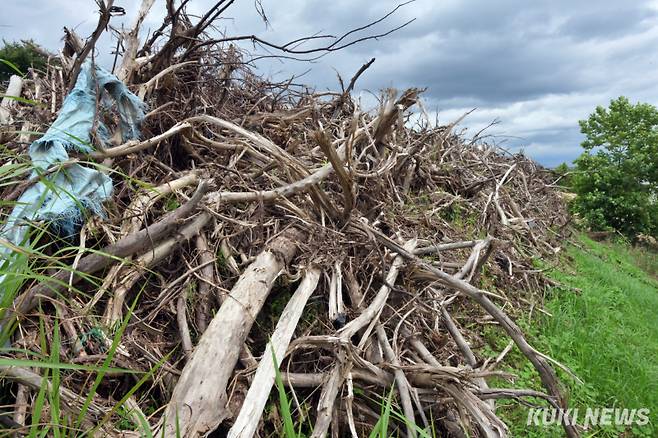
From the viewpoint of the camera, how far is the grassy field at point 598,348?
10.9ft

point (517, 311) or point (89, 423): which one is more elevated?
point (89, 423)

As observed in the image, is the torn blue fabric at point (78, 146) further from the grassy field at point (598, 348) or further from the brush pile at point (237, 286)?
the grassy field at point (598, 348)

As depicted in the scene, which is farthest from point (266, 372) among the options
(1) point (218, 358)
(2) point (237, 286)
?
(2) point (237, 286)

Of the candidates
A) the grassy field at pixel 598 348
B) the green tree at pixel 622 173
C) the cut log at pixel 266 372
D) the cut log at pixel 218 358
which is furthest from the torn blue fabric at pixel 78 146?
the green tree at pixel 622 173

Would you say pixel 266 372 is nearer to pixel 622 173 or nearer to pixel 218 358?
pixel 218 358

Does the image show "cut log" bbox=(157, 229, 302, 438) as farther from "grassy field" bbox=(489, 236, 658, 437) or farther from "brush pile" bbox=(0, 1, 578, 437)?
"grassy field" bbox=(489, 236, 658, 437)

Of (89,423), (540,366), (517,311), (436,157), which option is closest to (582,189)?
(436,157)

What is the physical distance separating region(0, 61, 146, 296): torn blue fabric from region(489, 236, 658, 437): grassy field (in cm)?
285

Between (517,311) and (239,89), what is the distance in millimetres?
3344

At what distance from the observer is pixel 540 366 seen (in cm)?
237

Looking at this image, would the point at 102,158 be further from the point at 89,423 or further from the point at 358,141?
the point at 358,141

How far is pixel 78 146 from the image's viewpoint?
2.79 meters

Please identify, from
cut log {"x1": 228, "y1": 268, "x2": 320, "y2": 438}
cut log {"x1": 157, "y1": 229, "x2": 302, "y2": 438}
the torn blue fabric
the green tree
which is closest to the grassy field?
cut log {"x1": 228, "y1": 268, "x2": 320, "y2": 438}

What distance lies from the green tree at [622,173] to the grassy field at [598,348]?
13.6 metres
